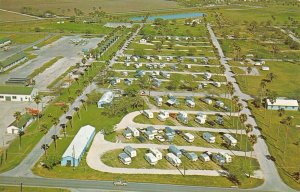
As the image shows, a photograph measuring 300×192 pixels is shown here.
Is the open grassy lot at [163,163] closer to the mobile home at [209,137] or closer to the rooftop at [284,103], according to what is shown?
the mobile home at [209,137]

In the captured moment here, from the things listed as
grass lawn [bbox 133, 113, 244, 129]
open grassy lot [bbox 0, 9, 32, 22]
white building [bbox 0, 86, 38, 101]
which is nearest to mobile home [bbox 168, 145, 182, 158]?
grass lawn [bbox 133, 113, 244, 129]

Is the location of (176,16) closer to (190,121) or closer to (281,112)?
(281,112)

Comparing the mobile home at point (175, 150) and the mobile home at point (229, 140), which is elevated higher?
the mobile home at point (229, 140)

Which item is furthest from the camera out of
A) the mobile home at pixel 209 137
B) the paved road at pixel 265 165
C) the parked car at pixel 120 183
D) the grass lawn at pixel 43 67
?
the grass lawn at pixel 43 67

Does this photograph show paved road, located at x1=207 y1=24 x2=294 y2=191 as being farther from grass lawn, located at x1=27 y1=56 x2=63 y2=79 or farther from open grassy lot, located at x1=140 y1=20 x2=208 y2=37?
open grassy lot, located at x1=140 y1=20 x2=208 y2=37

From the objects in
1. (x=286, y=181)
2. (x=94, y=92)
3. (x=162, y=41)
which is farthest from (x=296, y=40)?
(x=286, y=181)

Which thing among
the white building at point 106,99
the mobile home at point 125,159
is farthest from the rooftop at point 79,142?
the white building at point 106,99

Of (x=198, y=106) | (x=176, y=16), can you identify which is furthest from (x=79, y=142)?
(x=176, y=16)
